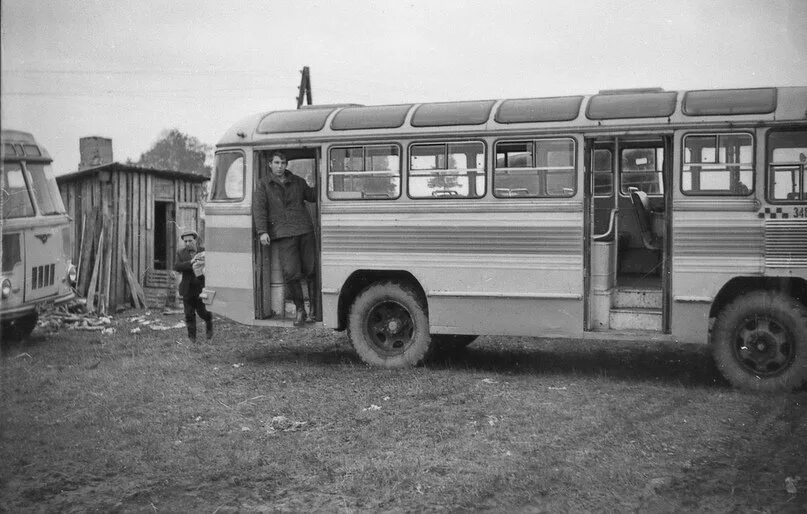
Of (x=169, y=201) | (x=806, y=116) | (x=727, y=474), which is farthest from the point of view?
(x=169, y=201)

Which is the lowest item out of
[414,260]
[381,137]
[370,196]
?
[414,260]

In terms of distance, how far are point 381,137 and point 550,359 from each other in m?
3.52

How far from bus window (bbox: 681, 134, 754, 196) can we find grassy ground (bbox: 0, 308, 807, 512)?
204cm

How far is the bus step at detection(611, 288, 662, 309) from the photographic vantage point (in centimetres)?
878

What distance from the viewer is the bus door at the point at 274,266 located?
32.6ft

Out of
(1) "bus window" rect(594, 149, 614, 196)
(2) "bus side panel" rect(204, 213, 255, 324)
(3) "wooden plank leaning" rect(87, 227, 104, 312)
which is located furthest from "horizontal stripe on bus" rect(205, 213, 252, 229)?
(3) "wooden plank leaning" rect(87, 227, 104, 312)

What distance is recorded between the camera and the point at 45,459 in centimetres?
614

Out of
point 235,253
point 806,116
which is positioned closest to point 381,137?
point 235,253

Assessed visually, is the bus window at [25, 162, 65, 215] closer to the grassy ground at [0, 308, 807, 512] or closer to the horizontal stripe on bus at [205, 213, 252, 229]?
the grassy ground at [0, 308, 807, 512]

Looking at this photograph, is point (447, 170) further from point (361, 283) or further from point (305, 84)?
point (305, 84)

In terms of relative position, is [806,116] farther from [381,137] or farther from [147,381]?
[147,381]

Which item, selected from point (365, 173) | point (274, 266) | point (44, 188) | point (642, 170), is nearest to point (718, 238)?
point (642, 170)

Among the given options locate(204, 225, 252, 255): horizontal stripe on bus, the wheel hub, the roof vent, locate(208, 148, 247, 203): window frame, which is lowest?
the wheel hub

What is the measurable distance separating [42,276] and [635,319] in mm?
8605
